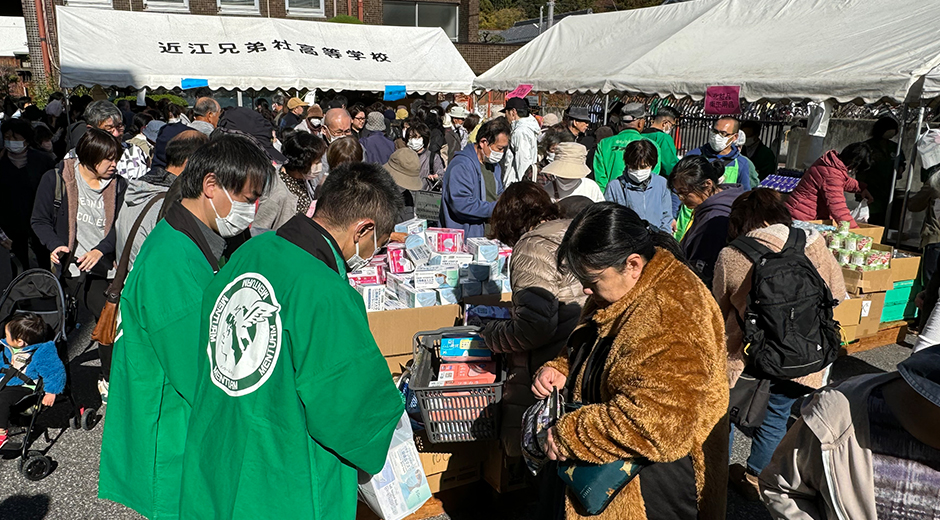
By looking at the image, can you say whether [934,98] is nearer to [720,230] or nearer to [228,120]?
[720,230]

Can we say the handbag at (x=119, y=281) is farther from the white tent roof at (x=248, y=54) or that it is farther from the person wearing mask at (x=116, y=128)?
the white tent roof at (x=248, y=54)

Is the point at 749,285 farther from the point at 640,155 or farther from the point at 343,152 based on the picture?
the point at 343,152

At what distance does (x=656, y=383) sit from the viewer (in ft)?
6.54

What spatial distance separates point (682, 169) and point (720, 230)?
619 mm

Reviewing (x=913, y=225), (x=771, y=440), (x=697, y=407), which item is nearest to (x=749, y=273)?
(x=771, y=440)

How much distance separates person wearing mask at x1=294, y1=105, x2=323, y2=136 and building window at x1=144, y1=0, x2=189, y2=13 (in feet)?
53.6

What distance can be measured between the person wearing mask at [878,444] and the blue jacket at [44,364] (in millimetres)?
4509

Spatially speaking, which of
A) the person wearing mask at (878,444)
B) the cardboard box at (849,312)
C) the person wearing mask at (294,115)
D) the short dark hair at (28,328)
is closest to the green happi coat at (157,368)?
the person wearing mask at (878,444)

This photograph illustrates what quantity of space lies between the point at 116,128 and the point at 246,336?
5904 millimetres

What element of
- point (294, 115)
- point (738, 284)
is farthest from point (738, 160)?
point (294, 115)

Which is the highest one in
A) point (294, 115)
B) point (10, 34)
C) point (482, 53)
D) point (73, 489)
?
point (10, 34)

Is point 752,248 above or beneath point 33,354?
above

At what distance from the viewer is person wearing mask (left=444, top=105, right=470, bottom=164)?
34.7 feet

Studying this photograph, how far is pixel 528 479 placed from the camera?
372 cm
